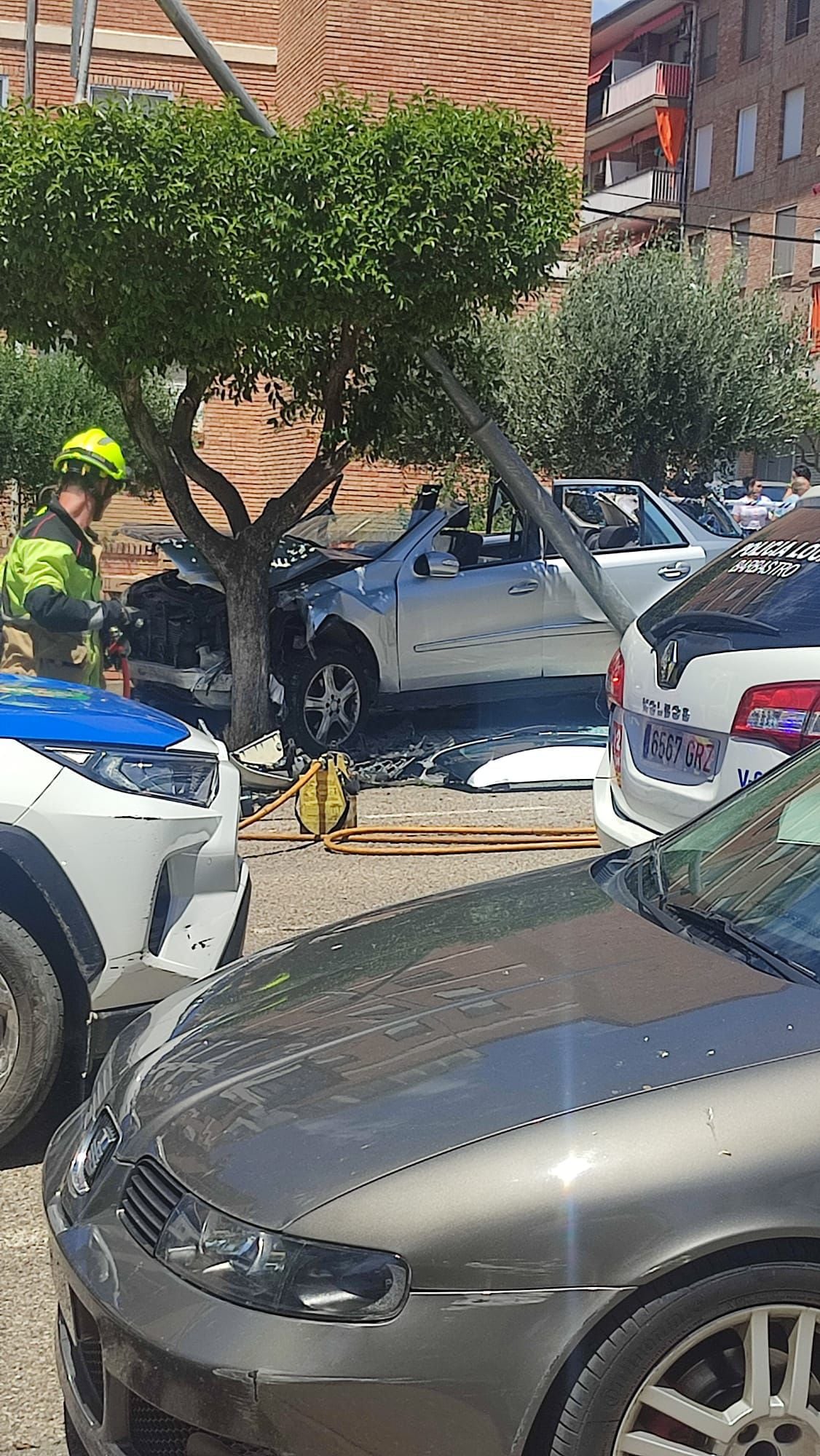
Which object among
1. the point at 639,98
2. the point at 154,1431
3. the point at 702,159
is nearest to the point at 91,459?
the point at 154,1431

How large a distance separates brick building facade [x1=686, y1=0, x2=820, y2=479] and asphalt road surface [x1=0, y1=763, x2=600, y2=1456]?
33467mm

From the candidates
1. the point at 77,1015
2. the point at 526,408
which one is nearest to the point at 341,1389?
the point at 77,1015

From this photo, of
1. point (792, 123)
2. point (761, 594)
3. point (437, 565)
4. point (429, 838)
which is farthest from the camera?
point (792, 123)

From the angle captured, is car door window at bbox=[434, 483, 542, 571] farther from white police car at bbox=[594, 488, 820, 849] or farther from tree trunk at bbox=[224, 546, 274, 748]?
white police car at bbox=[594, 488, 820, 849]

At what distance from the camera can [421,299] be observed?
9.65m

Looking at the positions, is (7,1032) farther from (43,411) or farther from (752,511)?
(752,511)

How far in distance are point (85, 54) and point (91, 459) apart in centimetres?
557

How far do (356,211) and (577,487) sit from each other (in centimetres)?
304

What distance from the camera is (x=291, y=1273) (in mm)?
2193

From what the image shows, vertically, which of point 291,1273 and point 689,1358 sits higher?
point 291,1273

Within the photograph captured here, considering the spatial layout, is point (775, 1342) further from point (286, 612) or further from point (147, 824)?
point (286, 612)

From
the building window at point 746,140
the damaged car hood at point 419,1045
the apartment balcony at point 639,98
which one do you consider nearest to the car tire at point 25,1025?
the damaged car hood at point 419,1045

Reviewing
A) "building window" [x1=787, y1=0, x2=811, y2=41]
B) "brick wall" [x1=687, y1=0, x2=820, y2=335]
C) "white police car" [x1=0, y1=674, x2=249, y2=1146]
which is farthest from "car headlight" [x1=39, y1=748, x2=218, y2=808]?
"building window" [x1=787, y1=0, x2=811, y2=41]

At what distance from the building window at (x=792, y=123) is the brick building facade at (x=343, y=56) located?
21509mm
